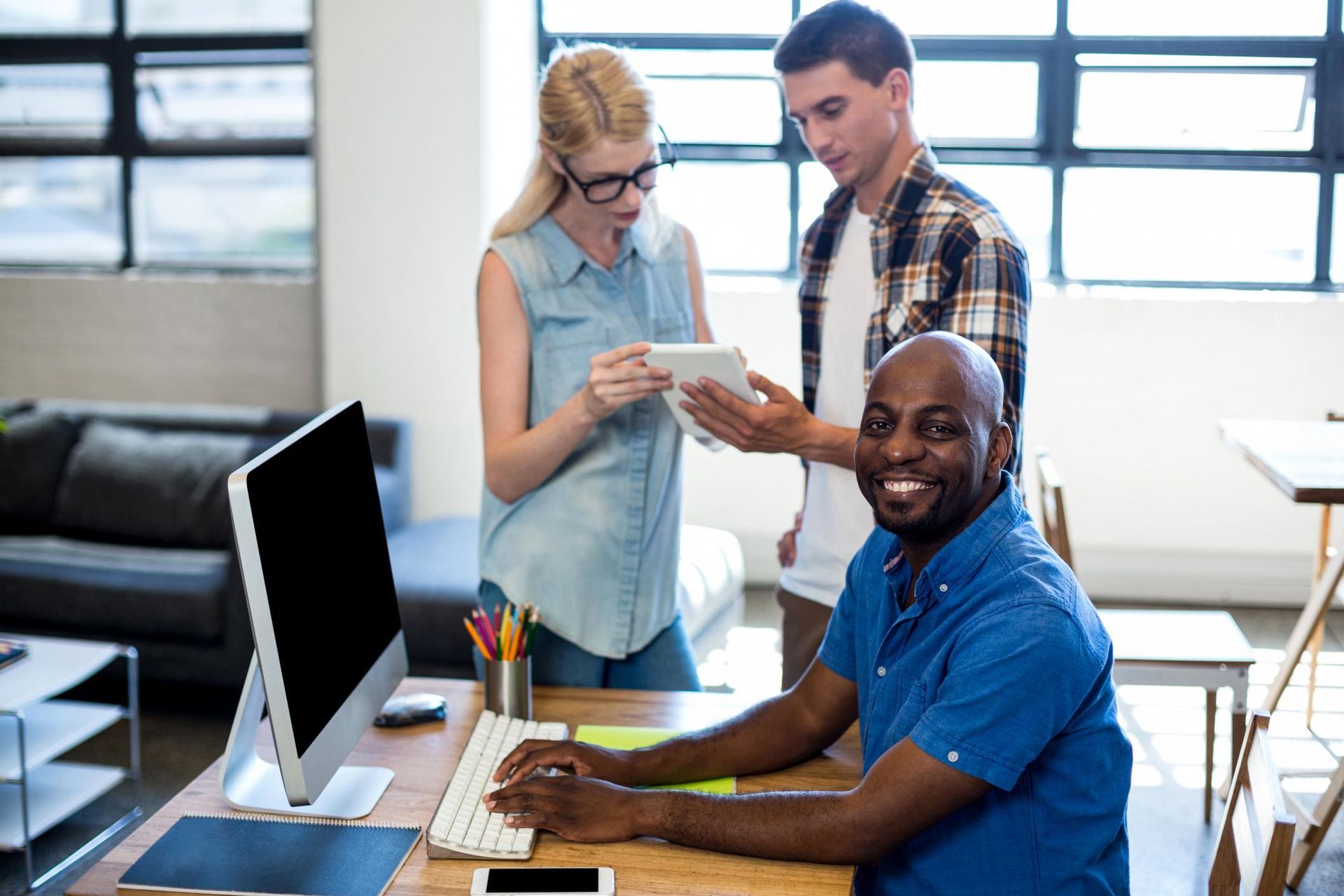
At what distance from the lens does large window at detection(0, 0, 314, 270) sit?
4.91 m

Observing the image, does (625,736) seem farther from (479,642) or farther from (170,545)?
(170,545)

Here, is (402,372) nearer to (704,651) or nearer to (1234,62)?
(704,651)

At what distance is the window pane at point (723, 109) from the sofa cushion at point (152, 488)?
2149mm

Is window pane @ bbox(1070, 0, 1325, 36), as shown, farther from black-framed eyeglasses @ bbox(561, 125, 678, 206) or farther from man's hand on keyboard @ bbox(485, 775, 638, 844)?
man's hand on keyboard @ bbox(485, 775, 638, 844)

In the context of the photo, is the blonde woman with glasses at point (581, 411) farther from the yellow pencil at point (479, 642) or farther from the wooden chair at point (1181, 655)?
the wooden chair at point (1181, 655)

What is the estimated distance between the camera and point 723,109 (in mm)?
5059

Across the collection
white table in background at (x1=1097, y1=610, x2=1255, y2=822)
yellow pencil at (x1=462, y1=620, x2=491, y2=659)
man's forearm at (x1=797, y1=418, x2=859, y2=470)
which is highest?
man's forearm at (x1=797, y1=418, x2=859, y2=470)

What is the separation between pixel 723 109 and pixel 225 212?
204 cm

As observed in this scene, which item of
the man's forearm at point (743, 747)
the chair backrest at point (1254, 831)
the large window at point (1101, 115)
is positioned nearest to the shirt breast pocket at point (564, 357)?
the man's forearm at point (743, 747)

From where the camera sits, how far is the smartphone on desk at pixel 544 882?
4.23ft

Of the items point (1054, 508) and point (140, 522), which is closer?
point (1054, 508)

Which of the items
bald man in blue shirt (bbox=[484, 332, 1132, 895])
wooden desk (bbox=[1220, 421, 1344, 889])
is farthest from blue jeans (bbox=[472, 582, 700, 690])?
wooden desk (bbox=[1220, 421, 1344, 889])

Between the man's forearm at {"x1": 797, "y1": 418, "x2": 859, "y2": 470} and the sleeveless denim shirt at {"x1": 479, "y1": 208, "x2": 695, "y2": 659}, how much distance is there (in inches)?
9.0

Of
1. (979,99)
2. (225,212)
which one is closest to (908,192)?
(979,99)
